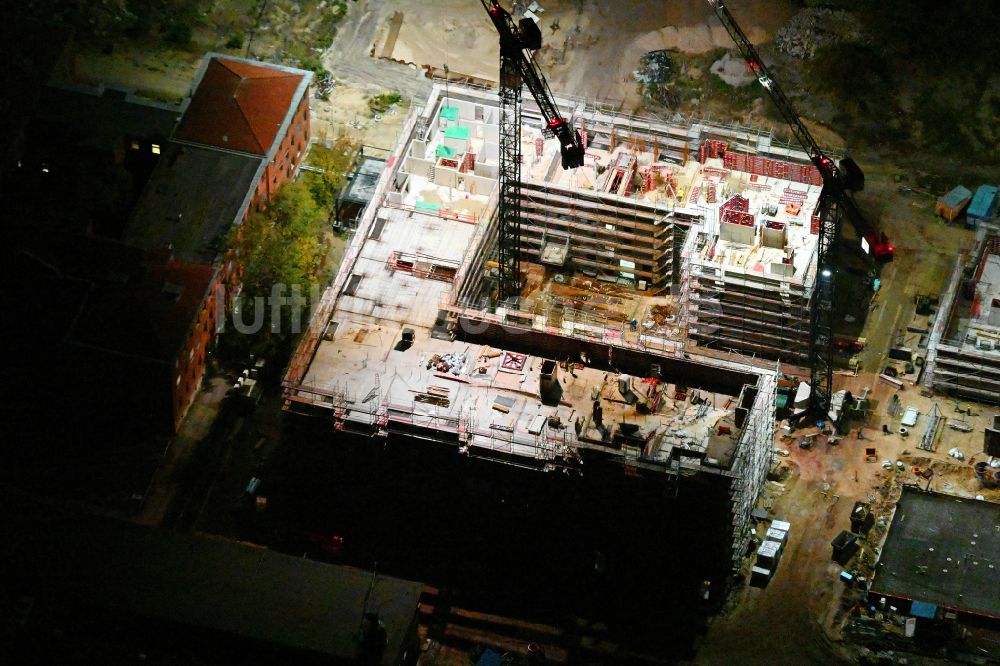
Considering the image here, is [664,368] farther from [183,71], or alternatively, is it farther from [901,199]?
[183,71]

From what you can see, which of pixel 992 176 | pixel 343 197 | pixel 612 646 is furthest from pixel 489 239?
pixel 992 176

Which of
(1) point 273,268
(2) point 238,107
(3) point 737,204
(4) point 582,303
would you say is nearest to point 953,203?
(3) point 737,204

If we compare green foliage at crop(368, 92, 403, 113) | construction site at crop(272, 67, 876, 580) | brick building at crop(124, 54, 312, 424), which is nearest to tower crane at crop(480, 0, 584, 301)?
construction site at crop(272, 67, 876, 580)

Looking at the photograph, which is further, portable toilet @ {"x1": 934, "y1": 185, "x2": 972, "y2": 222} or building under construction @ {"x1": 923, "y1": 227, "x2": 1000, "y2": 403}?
portable toilet @ {"x1": 934, "y1": 185, "x2": 972, "y2": 222}

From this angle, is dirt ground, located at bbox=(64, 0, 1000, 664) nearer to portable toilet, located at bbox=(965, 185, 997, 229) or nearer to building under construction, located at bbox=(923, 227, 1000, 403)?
portable toilet, located at bbox=(965, 185, 997, 229)

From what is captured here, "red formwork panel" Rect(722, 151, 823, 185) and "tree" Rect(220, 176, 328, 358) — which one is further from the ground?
"red formwork panel" Rect(722, 151, 823, 185)

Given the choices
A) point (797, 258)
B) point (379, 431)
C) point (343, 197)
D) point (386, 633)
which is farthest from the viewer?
point (343, 197)

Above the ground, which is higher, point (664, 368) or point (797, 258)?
point (797, 258)
